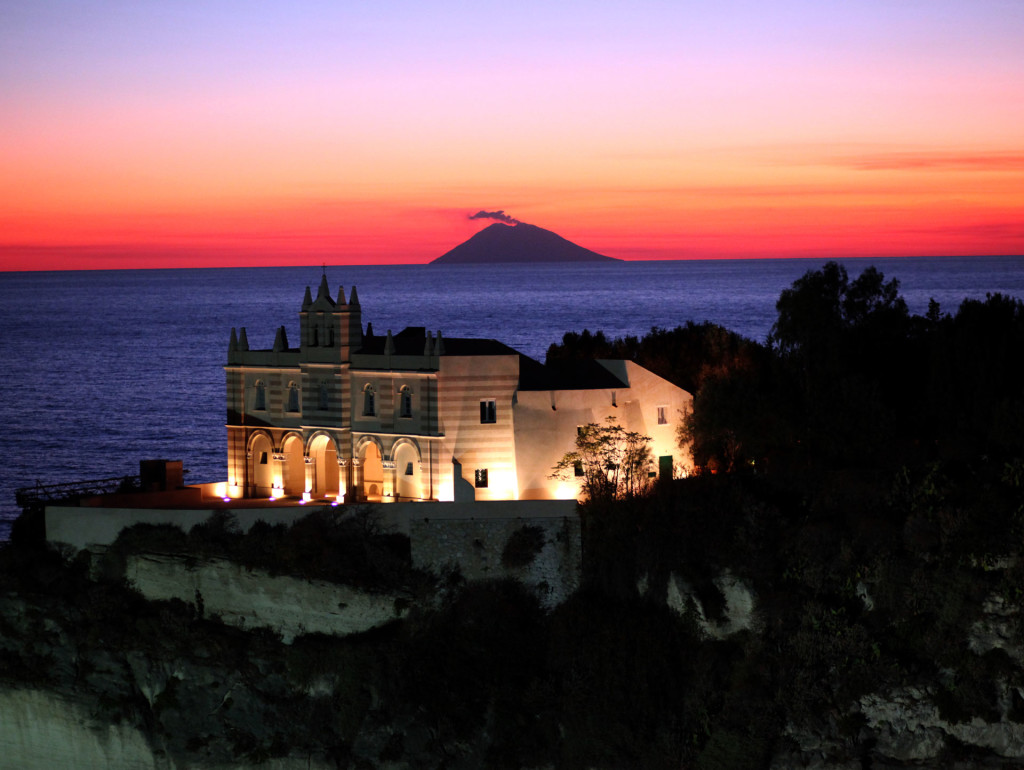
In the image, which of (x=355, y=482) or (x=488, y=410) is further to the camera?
(x=355, y=482)

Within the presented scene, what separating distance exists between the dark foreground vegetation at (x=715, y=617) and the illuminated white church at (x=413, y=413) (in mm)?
3677

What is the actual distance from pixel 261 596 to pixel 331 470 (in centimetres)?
822

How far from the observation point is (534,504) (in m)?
56.9

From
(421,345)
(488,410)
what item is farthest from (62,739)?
(488,410)

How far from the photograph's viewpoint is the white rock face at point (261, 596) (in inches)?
2286

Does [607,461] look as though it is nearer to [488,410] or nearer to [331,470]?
[488,410]

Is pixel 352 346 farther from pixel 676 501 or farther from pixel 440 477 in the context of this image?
pixel 676 501

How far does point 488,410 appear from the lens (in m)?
60.7

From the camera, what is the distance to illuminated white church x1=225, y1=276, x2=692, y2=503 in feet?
198

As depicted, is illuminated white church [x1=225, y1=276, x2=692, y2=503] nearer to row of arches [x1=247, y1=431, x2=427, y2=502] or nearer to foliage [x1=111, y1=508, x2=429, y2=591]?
row of arches [x1=247, y1=431, x2=427, y2=502]

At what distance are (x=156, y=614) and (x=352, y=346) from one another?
14164mm

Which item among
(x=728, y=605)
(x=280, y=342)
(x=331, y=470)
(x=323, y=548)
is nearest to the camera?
(x=728, y=605)

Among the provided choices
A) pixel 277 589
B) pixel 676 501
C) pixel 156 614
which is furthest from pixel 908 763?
pixel 156 614

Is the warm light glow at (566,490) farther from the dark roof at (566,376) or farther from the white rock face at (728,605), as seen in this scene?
the white rock face at (728,605)
